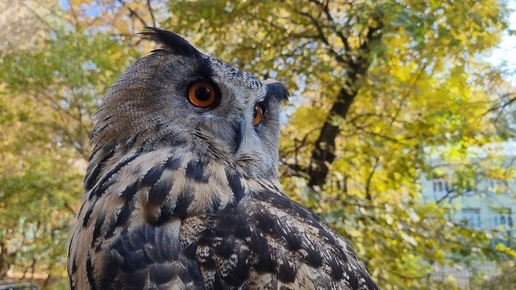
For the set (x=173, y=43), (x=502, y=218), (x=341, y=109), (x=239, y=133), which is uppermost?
(x=341, y=109)

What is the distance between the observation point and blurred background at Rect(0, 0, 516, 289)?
12.0 feet

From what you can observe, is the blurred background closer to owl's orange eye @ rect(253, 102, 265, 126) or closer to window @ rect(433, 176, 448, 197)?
window @ rect(433, 176, 448, 197)

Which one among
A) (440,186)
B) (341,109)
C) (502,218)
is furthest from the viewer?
(440,186)

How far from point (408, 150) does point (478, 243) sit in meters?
1.00

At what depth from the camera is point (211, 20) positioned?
3.86 meters

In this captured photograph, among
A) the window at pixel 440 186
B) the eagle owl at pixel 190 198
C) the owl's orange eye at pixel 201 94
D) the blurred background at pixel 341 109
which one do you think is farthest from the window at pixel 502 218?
the owl's orange eye at pixel 201 94

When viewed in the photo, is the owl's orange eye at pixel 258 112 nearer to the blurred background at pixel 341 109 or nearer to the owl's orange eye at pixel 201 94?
the owl's orange eye at pixel 201 94

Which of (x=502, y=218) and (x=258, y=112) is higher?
(x=258, y=112)

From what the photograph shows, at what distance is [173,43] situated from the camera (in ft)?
4.87

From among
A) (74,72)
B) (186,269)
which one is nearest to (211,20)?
(74,72)

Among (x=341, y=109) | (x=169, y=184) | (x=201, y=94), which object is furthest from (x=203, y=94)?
(x=341, y=109)

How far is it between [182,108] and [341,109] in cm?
349

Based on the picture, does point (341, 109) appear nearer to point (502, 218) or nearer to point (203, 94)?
point (502, 218)

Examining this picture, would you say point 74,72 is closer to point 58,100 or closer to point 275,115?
Answer: point 58,100
